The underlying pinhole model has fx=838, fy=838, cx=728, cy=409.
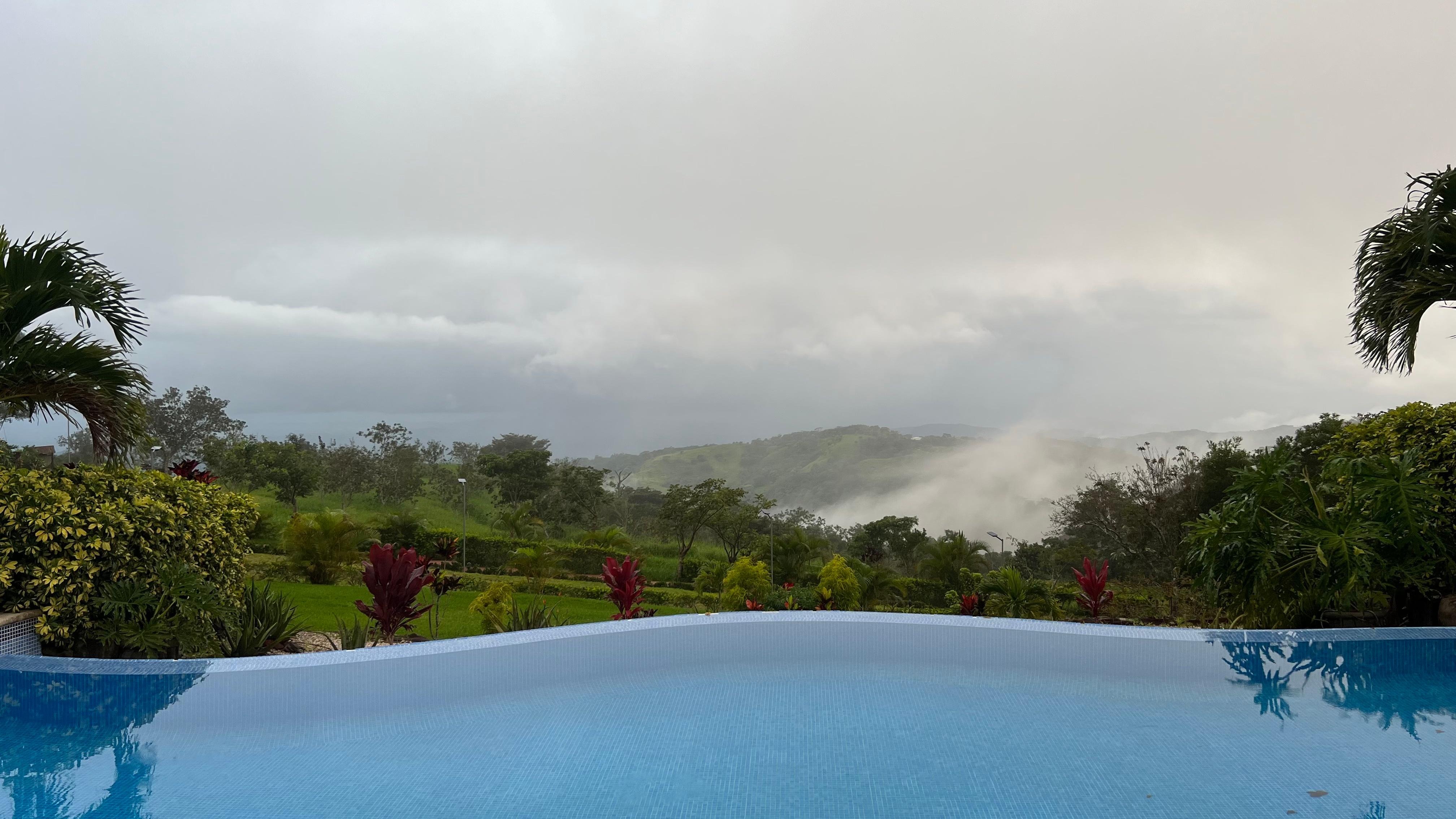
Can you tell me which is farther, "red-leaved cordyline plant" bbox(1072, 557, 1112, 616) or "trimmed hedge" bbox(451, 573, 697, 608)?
"trimmed hedge" bbox(451, 573, 697, 608)

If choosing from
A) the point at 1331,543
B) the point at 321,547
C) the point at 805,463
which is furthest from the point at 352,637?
the point at 805,463

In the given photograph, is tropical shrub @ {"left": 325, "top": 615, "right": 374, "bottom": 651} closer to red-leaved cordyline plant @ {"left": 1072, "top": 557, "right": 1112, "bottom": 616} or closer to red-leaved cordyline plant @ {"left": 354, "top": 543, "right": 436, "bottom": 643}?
red-leaved cordyline plant @ {"left": 354, "top": 543, "right": 436, "bottom": 643}

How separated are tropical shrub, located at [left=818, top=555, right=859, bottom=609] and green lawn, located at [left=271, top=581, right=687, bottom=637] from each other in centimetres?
175

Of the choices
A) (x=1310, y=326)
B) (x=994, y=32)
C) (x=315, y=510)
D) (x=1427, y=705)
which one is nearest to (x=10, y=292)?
(x=1427, y=705)

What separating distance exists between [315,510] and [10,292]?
16.7 m

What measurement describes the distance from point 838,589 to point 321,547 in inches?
264

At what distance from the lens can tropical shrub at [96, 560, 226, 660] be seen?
498cm

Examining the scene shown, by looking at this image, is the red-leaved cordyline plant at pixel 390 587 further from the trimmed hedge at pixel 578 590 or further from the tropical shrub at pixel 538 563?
the trimmed hedge at pixel 578 590

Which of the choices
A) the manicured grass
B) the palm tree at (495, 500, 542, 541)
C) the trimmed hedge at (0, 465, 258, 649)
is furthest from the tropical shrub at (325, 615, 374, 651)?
the palm tree at (495, 500, 542, 541)

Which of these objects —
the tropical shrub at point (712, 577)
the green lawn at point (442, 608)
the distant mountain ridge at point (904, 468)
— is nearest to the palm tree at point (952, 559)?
the tropical shrub at point (712, 577)

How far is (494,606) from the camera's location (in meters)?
6.71

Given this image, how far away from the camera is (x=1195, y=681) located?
210 inches

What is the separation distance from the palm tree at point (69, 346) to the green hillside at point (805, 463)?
48335 mm

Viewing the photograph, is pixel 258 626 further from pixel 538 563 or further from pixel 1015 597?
pixel 1015 597
